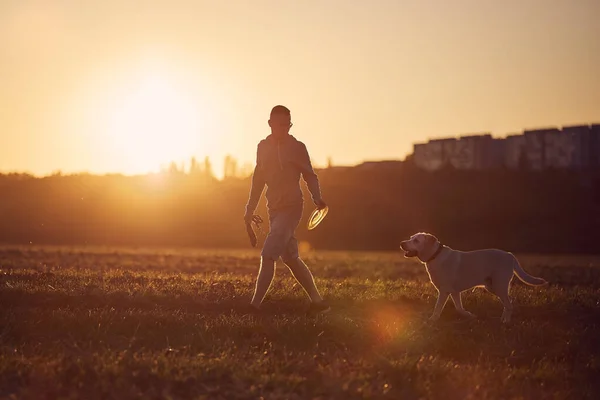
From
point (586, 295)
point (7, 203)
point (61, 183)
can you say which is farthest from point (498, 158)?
point (586, 295)

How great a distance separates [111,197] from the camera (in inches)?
2137

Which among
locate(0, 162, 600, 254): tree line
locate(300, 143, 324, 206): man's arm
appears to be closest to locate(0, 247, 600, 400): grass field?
locate(300, 143, 324, 206): man's arm

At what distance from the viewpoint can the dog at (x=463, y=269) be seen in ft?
29.5

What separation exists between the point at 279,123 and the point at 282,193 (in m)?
0.92

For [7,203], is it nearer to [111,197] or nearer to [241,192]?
[111,197]

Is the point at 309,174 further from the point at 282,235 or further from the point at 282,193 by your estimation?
the point at 282,235

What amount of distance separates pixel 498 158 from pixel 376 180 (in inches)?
535

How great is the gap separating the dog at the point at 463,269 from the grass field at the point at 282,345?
391mm

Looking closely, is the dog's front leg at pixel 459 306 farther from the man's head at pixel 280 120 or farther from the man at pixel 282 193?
the man's head at pixel 280 120

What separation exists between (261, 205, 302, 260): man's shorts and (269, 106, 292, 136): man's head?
102 centimetres

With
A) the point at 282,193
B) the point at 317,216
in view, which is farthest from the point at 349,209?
the point at 282,193

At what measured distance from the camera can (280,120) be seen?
848 cm

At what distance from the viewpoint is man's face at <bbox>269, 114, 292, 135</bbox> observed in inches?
334

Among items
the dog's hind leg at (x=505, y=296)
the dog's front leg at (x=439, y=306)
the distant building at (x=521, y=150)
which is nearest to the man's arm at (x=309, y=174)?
the dog's front leg at (x=439, y=306)
